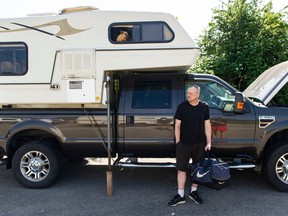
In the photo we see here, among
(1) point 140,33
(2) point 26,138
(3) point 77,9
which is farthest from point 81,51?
(2) point 26,138

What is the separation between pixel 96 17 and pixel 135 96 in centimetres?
137

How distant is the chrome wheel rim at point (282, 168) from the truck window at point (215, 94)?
3.90 feet

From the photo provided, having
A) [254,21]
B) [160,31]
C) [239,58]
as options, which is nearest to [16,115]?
[160,31]

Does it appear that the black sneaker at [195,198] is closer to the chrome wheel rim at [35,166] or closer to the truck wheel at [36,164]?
the truck wheel at [36,164]

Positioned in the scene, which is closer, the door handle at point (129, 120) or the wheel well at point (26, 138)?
the door handle at point (129, 120)

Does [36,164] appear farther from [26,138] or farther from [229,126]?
[229,126]

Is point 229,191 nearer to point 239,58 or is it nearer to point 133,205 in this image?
point 133,205

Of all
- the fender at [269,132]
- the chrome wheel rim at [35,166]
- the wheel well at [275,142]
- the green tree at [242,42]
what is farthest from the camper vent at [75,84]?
the green tree at [242,42]

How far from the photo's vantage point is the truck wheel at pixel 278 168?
4.62m

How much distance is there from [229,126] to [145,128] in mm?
1315

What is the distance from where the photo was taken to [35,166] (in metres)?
4.91

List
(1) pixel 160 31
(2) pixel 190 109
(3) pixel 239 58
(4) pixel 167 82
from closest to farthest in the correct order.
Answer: (2) pixel 190 109
(1) pixel 160 31
(4) pixel 167 82
(3) pixel 239 58

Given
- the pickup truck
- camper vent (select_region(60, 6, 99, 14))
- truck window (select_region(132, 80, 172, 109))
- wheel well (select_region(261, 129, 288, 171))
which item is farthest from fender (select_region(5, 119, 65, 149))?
wheel well (select_region(261, 129, 288, 171))

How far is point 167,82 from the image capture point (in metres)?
4.82
